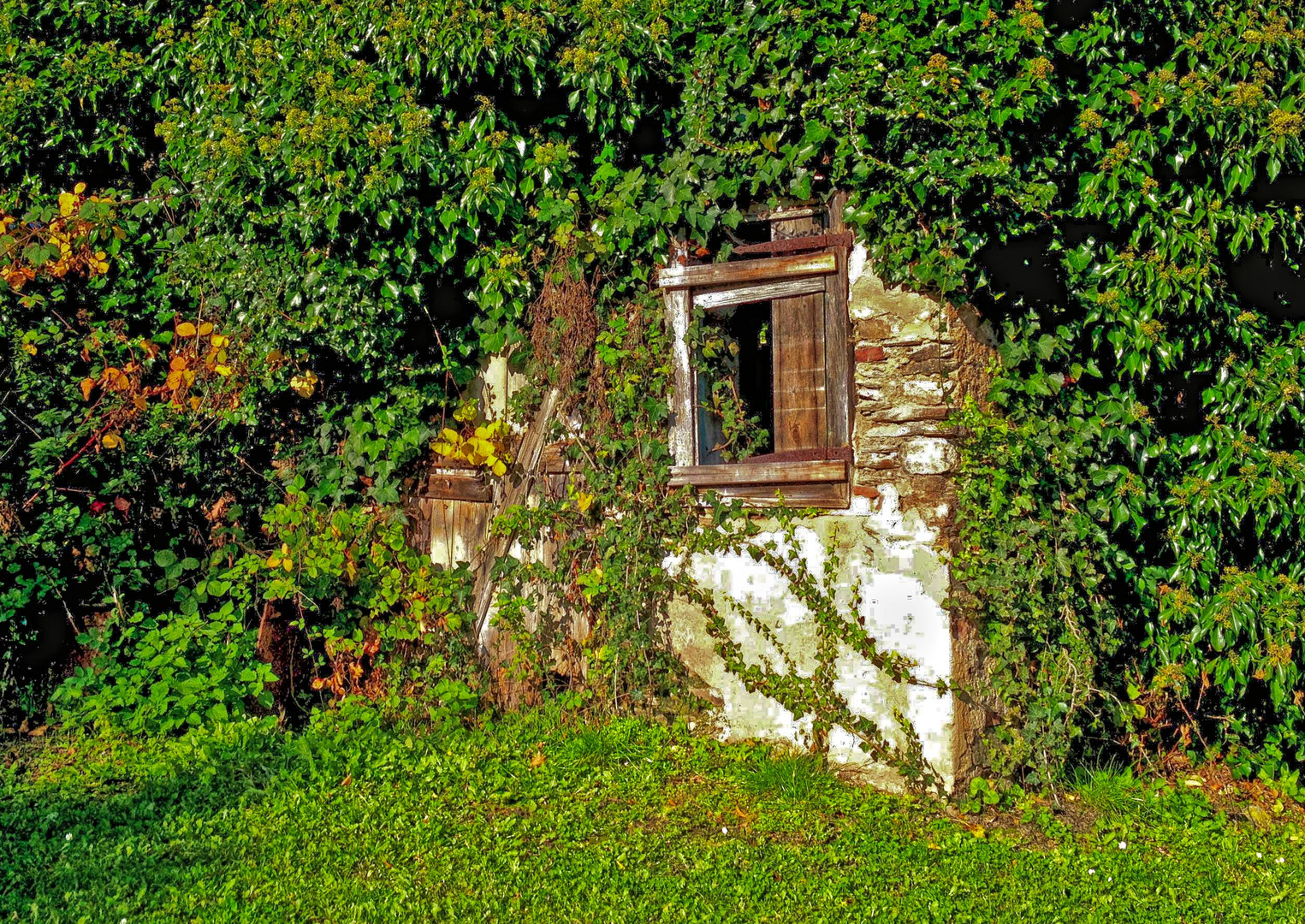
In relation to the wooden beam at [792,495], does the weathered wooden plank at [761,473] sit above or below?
above

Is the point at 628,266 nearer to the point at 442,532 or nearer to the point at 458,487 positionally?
the point at 458,487

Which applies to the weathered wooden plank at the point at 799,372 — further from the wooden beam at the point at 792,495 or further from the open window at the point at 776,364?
the wooden beam at the point at 792,495

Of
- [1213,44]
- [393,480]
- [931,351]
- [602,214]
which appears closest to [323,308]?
[393,480]

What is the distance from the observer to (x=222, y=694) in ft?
18.5

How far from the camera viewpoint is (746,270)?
5410 millimetres

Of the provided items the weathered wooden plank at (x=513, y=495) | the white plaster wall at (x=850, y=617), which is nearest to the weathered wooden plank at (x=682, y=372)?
the white plaster wall at (x=850, y=617)

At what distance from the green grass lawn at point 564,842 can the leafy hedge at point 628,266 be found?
53 cm

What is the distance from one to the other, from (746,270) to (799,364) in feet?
1.76

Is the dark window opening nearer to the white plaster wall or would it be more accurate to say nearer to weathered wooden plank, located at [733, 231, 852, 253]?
weathered wooden plank, located at [733, 231, 852, 253]

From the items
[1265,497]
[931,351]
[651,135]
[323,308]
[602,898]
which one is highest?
[651,135]

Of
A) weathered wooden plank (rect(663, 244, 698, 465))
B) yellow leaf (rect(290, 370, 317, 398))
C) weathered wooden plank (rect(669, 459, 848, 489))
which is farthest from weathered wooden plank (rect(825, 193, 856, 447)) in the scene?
yellow leaf (rect(290, 370, 317, 398))

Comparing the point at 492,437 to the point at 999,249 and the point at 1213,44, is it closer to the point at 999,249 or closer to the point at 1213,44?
the point at 999,249

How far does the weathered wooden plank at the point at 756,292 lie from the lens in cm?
Answer: 527

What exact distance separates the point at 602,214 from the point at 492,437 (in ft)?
4.44
